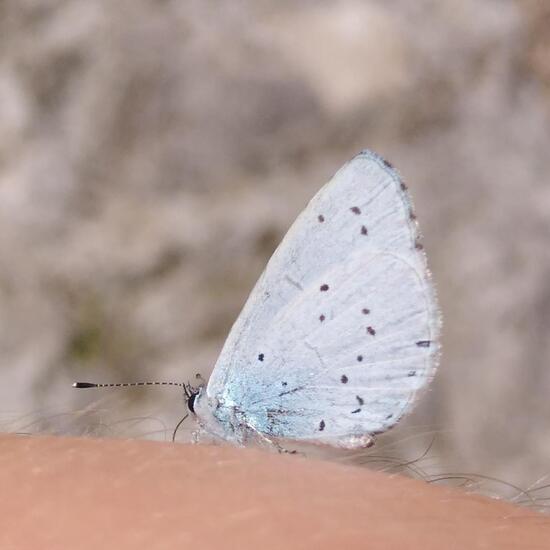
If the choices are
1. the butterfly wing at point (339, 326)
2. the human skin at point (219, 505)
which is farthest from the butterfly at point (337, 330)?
the human skin at point (219, 505)

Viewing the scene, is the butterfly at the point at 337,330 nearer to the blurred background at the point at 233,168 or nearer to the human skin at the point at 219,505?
the human skin at the point at 219,505

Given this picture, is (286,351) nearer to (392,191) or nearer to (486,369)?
(392,191)

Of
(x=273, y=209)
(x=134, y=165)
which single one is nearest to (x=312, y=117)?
(x=273, y=209)

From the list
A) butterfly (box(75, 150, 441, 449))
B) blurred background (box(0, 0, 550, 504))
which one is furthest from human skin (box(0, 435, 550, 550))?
blurred background (box(0, 0, 550, 504))

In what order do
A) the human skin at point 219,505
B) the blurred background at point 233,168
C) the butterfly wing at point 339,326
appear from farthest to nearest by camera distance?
1. the blurred background at point 233,168
2. the butterfly wing at point 339,326
3. the human skin at point 219,505

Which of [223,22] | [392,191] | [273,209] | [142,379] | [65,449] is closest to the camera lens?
[65,449]

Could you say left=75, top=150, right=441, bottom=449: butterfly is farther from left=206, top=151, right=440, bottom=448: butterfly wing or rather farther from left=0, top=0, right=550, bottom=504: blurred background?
left=0, top=0, right=550, bottom=504: blurred background
